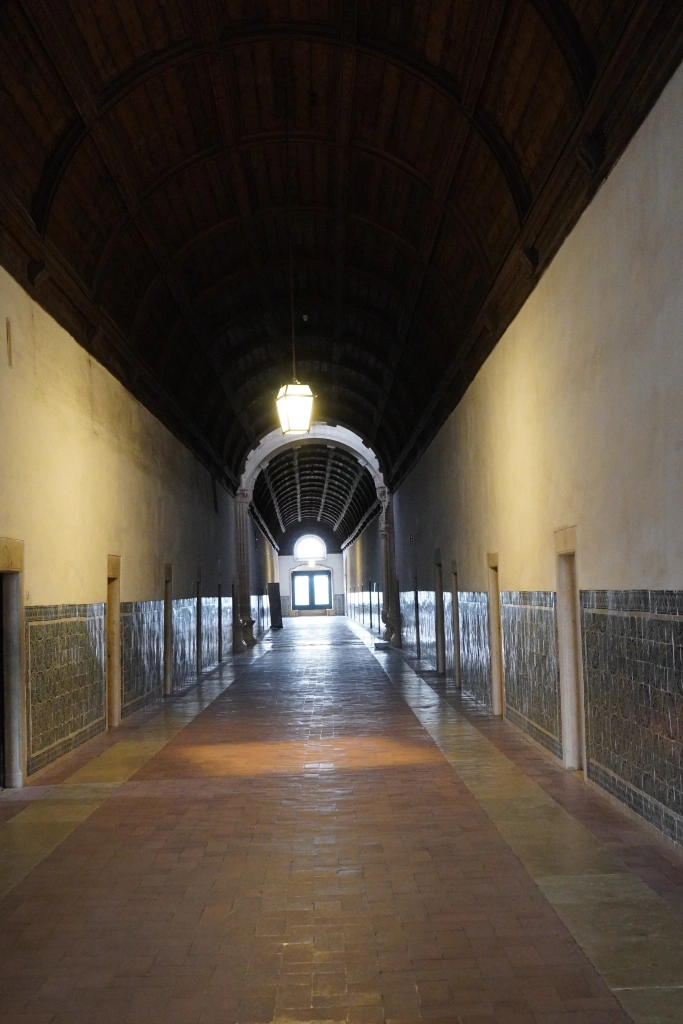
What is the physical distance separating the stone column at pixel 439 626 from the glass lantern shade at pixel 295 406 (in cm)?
568

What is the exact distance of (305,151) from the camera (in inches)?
426

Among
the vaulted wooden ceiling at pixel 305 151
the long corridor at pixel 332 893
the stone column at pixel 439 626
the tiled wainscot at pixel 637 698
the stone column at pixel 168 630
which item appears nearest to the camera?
the long corridor at pixel 332 893

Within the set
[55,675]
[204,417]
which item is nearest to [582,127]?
[55,675]

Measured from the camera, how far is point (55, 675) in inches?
355

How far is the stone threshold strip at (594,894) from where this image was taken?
3.72m

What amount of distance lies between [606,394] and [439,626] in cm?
1143

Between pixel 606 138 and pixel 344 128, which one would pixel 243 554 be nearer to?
pixel 344 128

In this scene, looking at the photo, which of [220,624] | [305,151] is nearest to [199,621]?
[220,624]

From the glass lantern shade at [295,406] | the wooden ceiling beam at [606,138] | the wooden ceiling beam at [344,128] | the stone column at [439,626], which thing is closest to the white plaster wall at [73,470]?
the glass lantern shade at [295,406]

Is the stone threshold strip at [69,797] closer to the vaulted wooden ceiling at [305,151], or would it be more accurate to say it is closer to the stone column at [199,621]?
the vaulted wooden ceiling at [305,151]

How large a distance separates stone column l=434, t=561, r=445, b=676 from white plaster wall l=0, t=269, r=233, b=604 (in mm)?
4721

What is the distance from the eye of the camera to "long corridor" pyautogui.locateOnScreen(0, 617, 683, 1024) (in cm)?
369

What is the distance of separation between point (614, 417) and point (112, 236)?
6.11 metres

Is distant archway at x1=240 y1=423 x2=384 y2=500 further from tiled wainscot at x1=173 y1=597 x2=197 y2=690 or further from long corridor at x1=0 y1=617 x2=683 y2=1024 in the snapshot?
long corridor at x1=0 y1=617 x2=683 y2=1024
